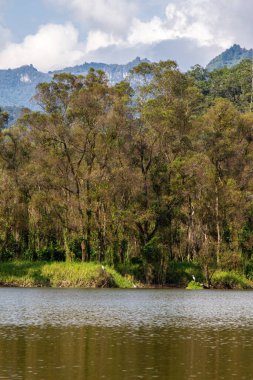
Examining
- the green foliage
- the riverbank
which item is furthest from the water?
the green foliage

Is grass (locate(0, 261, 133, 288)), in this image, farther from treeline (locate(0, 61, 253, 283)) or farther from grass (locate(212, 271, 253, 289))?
grass (locate(212, 271, 253, 289))

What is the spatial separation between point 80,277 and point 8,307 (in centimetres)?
2379

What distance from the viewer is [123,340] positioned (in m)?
26.3

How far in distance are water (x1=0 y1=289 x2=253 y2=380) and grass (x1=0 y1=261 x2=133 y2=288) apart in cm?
1721

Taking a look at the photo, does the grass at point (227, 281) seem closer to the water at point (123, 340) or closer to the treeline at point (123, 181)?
the treeline at point (123, 181)

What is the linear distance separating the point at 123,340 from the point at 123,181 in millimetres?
41365

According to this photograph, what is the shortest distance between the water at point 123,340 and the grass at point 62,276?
17206mm

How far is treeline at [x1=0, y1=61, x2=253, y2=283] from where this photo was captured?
222 ft

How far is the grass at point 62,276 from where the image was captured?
63.1 m

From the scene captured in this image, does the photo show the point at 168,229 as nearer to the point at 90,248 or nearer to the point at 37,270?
the point at 90,248

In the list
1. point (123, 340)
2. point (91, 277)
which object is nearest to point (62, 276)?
point (91, 277)

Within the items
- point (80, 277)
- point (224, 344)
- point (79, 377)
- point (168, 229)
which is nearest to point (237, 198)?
point (168, 229)

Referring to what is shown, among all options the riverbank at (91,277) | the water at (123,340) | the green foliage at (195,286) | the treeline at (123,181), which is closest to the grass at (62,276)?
the riverbank at (91,277)

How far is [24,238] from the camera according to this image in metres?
73.1
